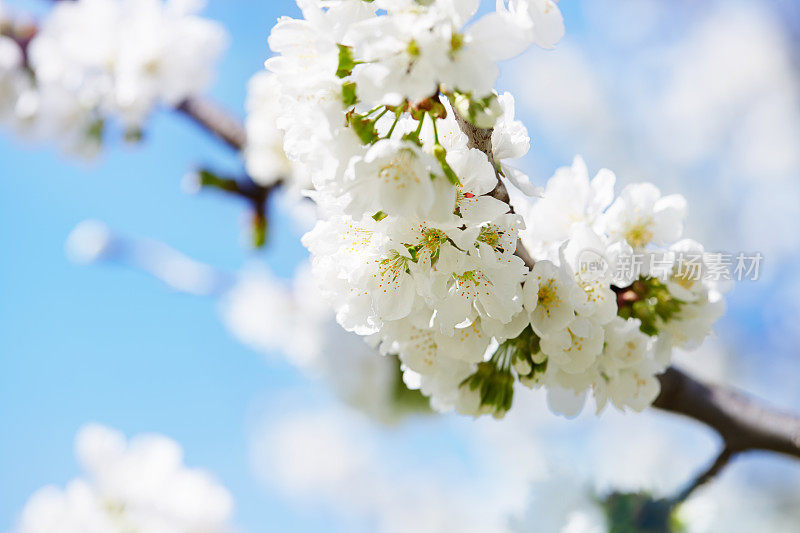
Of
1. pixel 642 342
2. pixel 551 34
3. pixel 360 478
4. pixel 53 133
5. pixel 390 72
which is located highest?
pixel 551 34

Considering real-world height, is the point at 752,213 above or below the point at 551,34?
below

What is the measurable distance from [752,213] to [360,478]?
4.89 metres

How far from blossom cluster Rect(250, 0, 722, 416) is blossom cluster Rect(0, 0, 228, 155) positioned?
1.67 meters

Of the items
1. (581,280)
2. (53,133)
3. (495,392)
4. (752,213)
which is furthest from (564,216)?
(752,213)

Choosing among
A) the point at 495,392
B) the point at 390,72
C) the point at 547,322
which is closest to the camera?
the point at 390,72

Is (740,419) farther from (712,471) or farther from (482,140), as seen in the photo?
(482,140)

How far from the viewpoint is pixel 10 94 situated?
2.71 m

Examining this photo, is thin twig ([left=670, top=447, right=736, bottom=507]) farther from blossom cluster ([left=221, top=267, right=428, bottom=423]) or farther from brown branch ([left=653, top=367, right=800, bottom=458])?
blossom cluster ([left=221, top=267, right=428, bottom=423])

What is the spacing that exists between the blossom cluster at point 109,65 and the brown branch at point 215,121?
0.08 meters

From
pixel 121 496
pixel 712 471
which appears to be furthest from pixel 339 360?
pixel 712 471

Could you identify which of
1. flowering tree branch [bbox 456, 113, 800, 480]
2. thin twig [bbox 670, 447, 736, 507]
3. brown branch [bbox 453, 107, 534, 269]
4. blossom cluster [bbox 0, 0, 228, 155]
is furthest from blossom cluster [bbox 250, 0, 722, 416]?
blossom cluster [bbox 0, 0, 228, 155]

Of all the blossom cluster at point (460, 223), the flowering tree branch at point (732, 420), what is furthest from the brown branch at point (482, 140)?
the flowering tree branch at point (732, 420)

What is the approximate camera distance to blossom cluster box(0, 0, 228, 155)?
92.3 inches

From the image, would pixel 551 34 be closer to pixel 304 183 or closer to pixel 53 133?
pixel 304 183
